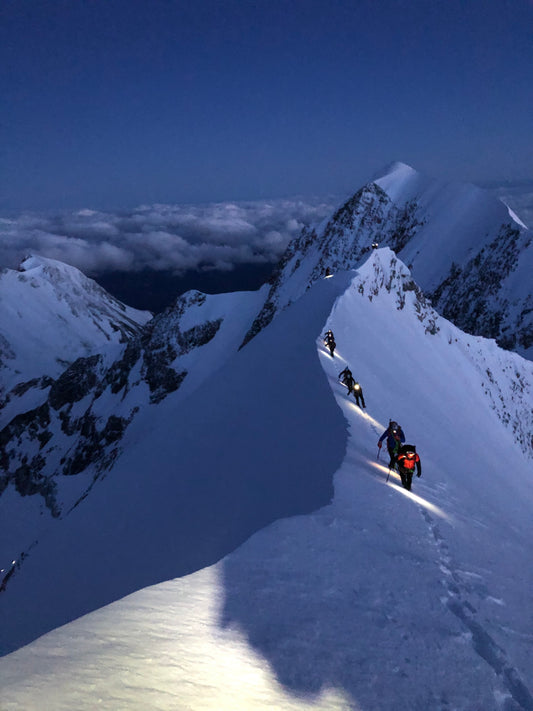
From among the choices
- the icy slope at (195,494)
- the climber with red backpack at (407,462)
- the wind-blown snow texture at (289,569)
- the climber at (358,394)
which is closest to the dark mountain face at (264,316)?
the icy slope at (195,494)

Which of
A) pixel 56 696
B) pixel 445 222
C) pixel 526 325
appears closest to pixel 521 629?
pixel 56 696

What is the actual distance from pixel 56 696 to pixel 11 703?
0.31 m

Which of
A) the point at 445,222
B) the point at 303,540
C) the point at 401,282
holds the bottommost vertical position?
the point at 303,540

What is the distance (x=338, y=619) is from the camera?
5.75 meters

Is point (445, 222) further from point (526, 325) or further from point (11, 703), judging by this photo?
point (11, 703)

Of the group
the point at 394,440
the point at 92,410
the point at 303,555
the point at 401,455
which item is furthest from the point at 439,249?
the point at 303,555

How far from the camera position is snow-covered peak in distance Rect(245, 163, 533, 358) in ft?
275

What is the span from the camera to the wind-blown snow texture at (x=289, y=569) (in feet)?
14.4

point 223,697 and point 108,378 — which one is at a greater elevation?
point 108,378

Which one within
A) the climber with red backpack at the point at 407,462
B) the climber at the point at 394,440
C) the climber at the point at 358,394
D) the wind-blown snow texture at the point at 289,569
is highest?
the climber at the point at 358,394

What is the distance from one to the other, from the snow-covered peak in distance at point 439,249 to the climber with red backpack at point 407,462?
7167cm

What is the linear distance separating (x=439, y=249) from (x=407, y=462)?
107m

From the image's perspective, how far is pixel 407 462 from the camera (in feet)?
36.7

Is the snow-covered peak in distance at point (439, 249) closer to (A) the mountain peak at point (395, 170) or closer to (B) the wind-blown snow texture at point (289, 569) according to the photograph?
(A) the mountain peak at point (395, 170)
